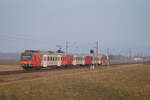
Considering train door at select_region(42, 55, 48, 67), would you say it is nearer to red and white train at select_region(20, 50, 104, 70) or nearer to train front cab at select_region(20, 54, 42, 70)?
red and white train at select_region(20, 50, 104, 70)

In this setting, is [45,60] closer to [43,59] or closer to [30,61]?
[43,59]

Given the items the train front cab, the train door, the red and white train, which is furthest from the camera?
the train door

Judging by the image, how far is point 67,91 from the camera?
51.9 feet

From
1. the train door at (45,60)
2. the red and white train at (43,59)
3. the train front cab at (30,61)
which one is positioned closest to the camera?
the train front cab at (30,61)

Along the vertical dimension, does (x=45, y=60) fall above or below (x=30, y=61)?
above

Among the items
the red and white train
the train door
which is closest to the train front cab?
the red and white train

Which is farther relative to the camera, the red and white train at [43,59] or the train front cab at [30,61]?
the red and white train at [43,59]

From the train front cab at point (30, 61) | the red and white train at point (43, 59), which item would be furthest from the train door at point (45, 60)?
the train front cab at point (30, 61)

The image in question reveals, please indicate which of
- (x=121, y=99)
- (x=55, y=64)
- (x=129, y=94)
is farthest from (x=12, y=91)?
(x=55, y=64)

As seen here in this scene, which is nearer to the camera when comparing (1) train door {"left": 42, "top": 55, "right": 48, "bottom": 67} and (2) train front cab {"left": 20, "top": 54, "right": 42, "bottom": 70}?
(2) train front cab {"left": 20, "top": 54, "right": 42, "bottom": 70}

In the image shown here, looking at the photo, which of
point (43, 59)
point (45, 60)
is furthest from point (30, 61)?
point (45, 60)

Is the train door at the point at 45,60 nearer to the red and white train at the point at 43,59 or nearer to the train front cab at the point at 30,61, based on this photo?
the red and white train at the point at 43,59

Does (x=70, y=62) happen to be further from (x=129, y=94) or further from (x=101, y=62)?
(x=129, y=94)

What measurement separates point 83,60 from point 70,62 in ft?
22.1
